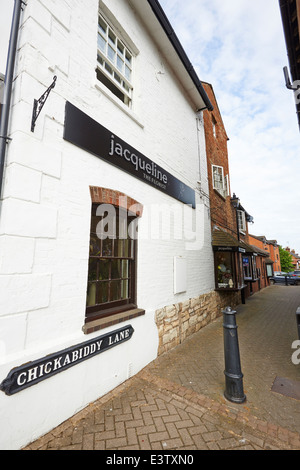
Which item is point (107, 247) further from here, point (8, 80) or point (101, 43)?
point (101, 43)

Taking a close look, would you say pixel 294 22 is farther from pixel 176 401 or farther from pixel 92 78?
pixel 176 401

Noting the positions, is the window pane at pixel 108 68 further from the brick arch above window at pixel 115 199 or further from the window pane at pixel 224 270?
the window pane at pixel 224 270

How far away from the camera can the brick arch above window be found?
3188mm

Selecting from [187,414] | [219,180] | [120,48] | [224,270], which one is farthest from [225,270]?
[120,48]

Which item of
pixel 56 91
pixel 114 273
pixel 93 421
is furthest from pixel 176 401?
pixel 56 91

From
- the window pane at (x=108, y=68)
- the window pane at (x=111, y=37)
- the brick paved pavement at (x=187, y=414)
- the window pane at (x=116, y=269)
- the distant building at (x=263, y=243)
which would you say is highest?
the window pane at (x=111, y=37)

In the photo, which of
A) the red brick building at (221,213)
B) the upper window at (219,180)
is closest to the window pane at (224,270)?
the red brick building at (221,213)

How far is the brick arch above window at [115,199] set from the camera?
10.5 feet

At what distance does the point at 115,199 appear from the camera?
11.4 ft

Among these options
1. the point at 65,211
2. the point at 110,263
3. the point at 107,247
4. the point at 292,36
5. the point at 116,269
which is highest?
the point at 292,36

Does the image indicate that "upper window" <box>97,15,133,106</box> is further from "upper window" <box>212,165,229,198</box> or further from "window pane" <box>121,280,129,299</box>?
"upper window" <box>212,165,229,198</box>

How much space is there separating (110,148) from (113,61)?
211 cm

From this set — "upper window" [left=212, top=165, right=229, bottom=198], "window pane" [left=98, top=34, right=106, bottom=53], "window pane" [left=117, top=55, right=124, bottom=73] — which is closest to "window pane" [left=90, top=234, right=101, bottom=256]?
"window pane" [left=98, top=34, right=106, bottom=53]

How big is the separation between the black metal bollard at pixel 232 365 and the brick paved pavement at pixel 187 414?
110 millimetres
